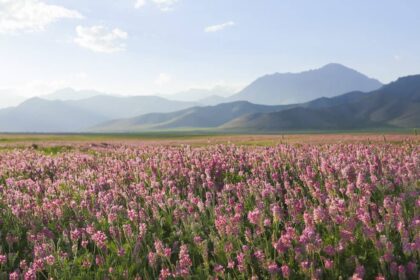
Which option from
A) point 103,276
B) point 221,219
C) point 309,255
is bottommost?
point 103,276

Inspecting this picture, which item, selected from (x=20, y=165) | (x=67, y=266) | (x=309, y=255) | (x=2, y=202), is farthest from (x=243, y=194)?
(x=20, y=165)

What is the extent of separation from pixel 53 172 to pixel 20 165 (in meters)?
1.43

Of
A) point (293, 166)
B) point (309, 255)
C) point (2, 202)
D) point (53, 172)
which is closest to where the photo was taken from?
point (309, 255)

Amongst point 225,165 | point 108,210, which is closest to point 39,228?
point 108,210

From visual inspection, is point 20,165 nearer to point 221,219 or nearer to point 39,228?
point 39,228

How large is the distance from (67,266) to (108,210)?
1766 mm

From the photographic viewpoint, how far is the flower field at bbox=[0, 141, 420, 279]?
191 inches

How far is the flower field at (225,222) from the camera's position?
484 cm

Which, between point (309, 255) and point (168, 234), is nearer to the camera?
point (309, 255)

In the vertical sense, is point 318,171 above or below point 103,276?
above

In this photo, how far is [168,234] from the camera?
7.21 m

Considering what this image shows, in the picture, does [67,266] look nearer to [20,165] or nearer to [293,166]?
[293,166]

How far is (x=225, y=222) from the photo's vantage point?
5523mm

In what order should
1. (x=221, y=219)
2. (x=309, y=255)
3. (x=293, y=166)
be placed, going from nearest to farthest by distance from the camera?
(x=309, y=255) < (x=221, y=219) < (x=293, y=166)
